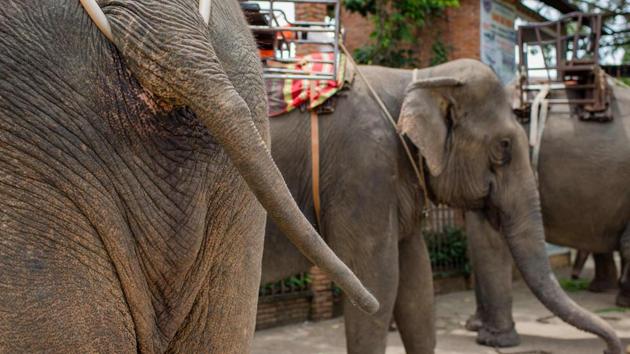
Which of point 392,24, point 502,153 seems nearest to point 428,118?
point 502,153

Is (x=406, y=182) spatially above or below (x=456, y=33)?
below

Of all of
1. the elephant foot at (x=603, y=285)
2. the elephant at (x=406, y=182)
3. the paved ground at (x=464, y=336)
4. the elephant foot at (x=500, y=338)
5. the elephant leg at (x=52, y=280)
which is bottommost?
the elephant foot at (x=603, y=285)

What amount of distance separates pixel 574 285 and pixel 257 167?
30.4 feet

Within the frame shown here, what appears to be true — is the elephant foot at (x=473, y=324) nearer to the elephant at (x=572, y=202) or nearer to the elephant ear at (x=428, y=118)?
the elephant at (x=572, y=202)

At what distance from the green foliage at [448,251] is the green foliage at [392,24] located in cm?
210

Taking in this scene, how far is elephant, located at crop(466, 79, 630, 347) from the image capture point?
680 cm

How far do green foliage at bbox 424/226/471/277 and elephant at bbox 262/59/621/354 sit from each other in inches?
176

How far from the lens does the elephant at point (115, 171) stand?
1370 mm

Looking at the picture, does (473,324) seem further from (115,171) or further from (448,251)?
(115,171)

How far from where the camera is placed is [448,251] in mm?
9891

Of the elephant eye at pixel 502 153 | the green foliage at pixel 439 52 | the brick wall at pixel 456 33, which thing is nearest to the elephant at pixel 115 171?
the elephant eye at pixel 502 153

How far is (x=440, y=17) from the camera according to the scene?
10742 mm

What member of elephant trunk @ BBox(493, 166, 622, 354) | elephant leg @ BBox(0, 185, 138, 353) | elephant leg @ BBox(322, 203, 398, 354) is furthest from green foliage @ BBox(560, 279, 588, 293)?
elephant leg @ BBox(0, 185, 138, 353)

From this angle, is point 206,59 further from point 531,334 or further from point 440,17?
point 440,17
